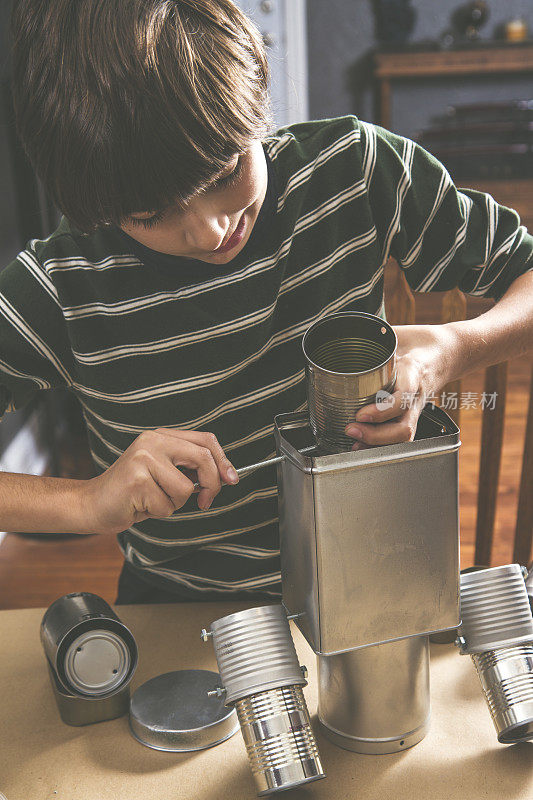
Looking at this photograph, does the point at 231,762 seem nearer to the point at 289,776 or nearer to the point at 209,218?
the point at 289,776

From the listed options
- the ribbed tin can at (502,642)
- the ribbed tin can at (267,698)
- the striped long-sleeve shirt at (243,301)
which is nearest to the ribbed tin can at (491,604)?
the ribbed tin can at (502,642)

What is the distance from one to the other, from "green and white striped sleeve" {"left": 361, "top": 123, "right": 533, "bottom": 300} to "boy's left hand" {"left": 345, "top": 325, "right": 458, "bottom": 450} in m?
0.17

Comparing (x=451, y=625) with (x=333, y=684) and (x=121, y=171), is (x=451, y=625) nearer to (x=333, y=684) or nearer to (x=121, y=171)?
(x=333, y=684)

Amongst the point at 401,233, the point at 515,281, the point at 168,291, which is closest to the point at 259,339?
the point at 168,291

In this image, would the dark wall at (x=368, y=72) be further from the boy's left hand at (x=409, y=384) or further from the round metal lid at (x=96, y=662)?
the round metal lid at (x=96, y=662)

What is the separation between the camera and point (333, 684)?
0.72 meters

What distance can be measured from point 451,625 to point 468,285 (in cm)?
48

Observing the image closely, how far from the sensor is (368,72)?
411cm

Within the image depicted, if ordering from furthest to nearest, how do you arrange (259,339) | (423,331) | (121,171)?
(259,339), (423,331), (121,171)

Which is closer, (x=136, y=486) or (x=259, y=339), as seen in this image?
(x=136, y=486)

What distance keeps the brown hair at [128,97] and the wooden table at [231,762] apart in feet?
1.60

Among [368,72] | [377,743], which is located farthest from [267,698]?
[368,72]

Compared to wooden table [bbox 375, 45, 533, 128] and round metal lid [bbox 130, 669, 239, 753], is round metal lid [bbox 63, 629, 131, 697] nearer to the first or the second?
round metal lid [bbox 130, 669, 239, 753]

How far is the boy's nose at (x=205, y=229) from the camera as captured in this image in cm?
70
